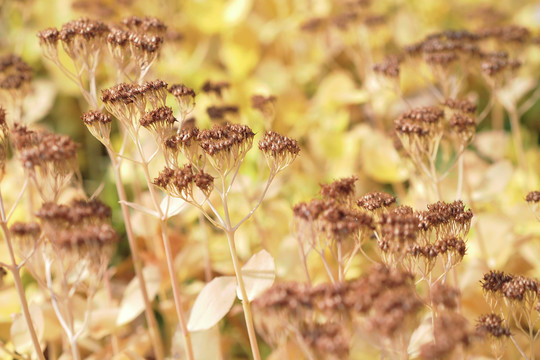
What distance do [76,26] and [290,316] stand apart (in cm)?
53

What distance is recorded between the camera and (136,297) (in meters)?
0.97

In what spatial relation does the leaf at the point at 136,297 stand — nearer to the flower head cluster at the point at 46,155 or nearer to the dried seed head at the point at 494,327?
the flower head cluster at the point at 46,155

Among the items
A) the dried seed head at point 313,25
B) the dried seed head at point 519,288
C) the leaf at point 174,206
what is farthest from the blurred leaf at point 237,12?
the dried seed head at point 519,288

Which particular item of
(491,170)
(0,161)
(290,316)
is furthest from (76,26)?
(491,170)

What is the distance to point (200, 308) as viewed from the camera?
2.72 feet

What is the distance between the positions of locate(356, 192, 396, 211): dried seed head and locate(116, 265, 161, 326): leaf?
1.31ft

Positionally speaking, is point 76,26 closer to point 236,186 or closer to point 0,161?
point 0,161

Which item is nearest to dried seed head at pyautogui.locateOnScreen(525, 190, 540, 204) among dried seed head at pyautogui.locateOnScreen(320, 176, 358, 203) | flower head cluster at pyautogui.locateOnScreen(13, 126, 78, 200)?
dried seed head at pyautogui.locateOnScreen(320, 176, 358, 203)

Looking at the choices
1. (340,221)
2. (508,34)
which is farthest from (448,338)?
(508,34)

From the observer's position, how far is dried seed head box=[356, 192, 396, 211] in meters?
0.75

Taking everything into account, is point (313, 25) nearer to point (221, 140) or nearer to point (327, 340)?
point (221, 140)

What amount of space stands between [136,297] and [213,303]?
0.20m

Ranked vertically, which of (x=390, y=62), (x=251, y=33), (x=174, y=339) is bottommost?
(x=174, y=339)

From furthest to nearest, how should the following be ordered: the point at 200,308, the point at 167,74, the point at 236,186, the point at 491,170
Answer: the point at 167,74 → the point at 236,186 → the point at 491,170 → the point at 200,308
